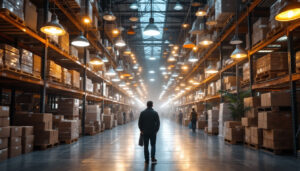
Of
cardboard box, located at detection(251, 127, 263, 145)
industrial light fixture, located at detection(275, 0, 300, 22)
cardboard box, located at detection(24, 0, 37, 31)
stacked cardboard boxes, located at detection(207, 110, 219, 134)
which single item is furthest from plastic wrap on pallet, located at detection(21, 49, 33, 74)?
stacked cardboard boxes, located at detection(207, 110, 219, 134)

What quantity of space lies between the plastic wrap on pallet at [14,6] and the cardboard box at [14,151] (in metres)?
3.70

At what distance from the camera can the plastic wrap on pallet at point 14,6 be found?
6.48 metres

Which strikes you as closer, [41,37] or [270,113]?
[270,113]

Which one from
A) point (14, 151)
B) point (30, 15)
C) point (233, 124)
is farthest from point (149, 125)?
point (233, 124)

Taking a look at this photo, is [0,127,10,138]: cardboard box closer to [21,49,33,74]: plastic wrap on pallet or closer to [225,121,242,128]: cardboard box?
[21,49,33,74]: plastic wrap on pallet

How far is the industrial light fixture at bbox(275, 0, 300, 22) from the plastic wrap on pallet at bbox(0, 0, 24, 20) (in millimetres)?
6421

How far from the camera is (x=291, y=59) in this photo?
761cm

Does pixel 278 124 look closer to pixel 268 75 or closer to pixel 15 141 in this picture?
pixel 268 75

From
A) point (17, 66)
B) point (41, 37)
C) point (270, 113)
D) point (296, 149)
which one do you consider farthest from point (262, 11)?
point (17, 66)

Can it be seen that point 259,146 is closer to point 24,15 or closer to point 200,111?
point 24,15

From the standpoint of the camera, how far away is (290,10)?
5.10 meters

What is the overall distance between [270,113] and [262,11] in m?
5.18

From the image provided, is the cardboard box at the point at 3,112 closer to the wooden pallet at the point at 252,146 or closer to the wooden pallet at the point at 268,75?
the wooden pallet at the point at 252,146

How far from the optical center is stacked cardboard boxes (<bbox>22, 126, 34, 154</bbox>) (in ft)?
26.2
